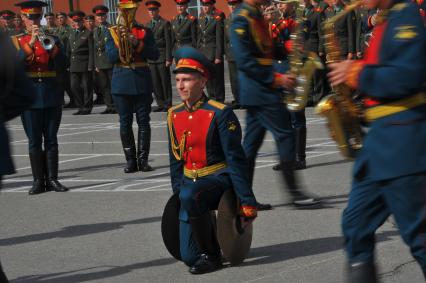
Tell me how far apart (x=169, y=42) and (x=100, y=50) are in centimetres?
136

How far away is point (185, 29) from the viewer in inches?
798

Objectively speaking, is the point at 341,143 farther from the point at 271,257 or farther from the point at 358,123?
the point at 271,257

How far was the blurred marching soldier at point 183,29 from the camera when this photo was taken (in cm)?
Result: 2028

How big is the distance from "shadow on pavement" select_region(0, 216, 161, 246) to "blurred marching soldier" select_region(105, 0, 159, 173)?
3191mm

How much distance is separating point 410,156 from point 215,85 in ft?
49.7

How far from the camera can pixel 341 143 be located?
5617 mm

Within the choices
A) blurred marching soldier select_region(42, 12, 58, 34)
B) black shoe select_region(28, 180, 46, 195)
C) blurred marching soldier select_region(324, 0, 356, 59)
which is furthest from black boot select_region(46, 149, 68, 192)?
blurred marching soldier select_region(42, 12, 58, 34)

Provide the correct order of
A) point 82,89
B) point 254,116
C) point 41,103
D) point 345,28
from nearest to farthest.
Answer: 1. point 254,116
2. point 41,103
3. point 345,28
4. point 82,89

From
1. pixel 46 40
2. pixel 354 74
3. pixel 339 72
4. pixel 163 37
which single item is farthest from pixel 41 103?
pixel 163 37

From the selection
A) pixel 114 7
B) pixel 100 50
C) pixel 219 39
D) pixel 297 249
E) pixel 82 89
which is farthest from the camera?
pixel 114 7

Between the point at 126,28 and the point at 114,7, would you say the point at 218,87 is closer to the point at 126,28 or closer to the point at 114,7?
the point at 126,28

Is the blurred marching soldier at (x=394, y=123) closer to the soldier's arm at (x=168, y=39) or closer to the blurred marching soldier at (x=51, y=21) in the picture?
the soldier's arm at (x=168, y=39)

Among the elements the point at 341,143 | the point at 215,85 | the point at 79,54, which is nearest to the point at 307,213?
the point at 341,143

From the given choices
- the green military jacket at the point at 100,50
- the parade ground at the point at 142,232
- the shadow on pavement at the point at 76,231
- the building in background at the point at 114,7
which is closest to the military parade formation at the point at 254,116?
the parade ground at the point at 142,232
